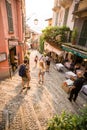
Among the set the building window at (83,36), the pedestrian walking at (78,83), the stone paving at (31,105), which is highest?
the building window at (83,36)

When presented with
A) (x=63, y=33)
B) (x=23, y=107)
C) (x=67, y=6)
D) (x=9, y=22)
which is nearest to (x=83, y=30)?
(x=63, y=33)

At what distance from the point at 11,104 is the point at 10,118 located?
2.96 feet

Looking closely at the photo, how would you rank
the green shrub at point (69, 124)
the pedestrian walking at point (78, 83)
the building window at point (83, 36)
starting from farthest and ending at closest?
the building window at point (83, 36), the pedestrian walking at point (78, 83), the green shrub at point (69, 124)

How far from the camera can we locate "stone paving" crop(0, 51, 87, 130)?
4277mm

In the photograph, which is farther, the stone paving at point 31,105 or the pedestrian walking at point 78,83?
the pedestrian walking at point 78,83

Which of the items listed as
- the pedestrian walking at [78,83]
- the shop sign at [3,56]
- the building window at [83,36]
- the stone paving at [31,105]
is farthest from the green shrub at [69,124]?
the building window at [83,36]

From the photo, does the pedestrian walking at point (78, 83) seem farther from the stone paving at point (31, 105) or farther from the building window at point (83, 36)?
the building window at point (83, 36)

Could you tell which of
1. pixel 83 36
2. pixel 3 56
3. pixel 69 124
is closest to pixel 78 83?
pixel 69 124

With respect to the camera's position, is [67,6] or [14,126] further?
[67,6]

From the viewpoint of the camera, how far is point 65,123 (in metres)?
2.45

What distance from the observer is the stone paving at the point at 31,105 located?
4.28 m

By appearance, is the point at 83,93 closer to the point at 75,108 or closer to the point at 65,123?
the point at 75,108

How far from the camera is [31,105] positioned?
17.5ft

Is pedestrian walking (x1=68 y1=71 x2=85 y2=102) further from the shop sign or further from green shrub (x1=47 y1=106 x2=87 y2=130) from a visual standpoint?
the shop sign
